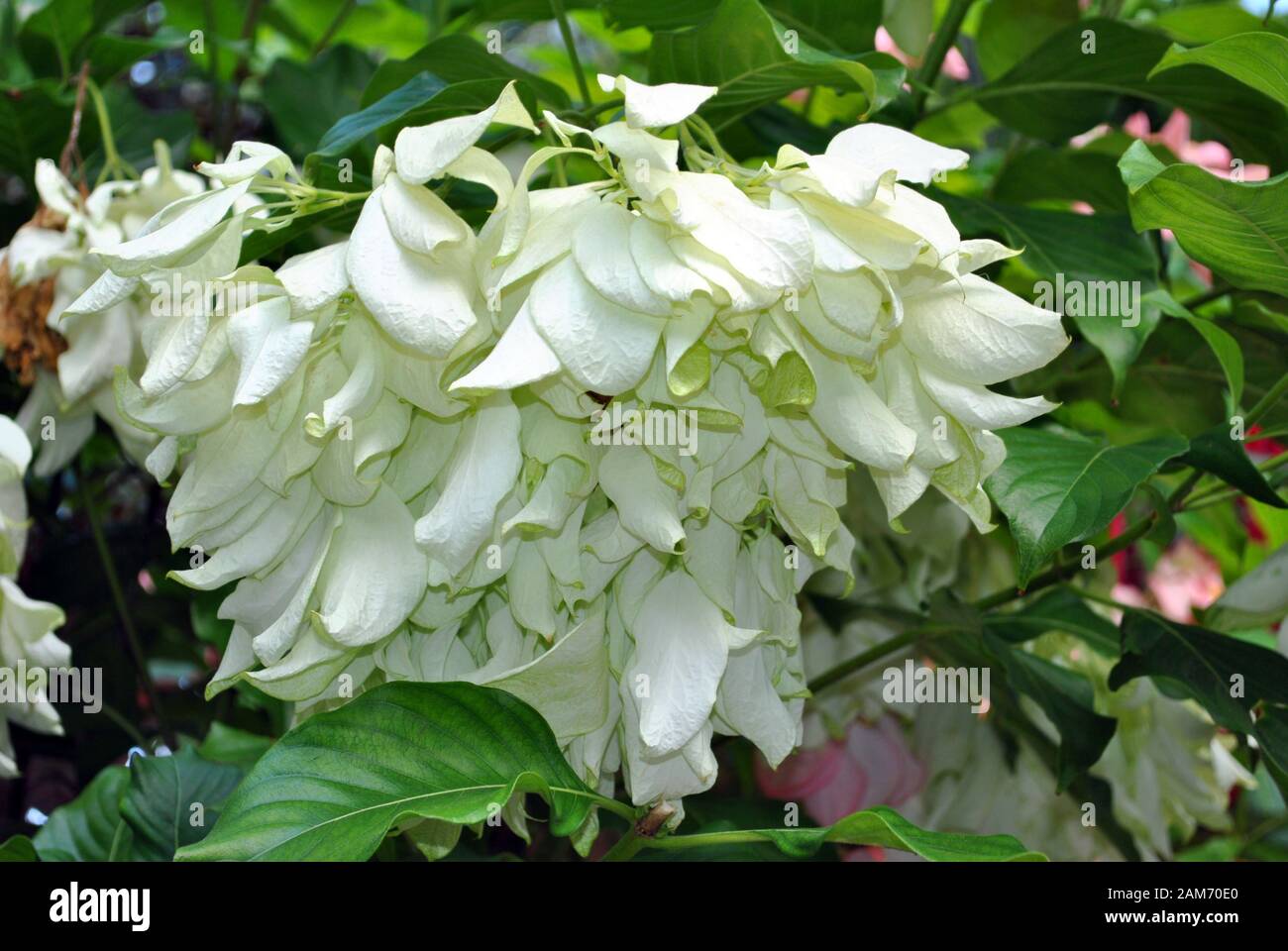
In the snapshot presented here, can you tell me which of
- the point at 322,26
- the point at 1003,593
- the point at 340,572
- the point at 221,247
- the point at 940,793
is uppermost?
the point at 322,26

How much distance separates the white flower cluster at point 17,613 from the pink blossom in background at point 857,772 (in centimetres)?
43

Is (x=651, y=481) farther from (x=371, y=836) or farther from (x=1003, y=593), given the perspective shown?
(x=1003, y=593)

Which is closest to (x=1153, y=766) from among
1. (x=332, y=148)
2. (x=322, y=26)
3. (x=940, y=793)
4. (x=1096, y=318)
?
(x=940, y=793)

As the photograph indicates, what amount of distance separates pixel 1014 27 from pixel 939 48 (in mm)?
114

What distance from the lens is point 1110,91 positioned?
2.33 feet

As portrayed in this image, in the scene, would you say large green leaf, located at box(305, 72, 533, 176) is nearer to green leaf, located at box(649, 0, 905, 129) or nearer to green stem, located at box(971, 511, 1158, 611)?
green leaf, located at box(649, 0, 905, 129)

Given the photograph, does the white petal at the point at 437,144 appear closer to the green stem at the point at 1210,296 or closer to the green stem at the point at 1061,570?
the green stem at the point at 1061,570

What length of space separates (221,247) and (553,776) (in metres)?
0.22

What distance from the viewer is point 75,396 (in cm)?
67

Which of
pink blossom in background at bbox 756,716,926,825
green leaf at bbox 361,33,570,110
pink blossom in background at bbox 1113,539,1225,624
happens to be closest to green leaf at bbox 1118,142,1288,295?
green leaf at bbox 361,33,570,110

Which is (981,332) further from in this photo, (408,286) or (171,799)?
(171,799)

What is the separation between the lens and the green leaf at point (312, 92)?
2.70ft

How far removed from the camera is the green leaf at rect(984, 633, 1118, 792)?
63 cm

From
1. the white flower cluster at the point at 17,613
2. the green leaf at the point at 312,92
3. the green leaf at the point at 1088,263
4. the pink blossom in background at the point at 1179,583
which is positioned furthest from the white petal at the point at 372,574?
the pink blossom in background at the point at 1179,583
